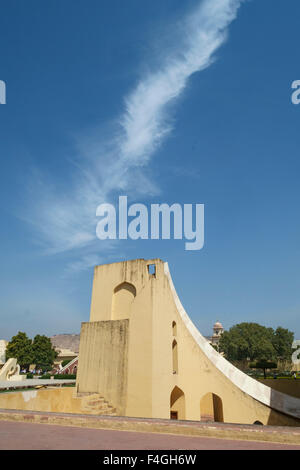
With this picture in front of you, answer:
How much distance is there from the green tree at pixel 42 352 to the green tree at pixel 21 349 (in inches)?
19.3

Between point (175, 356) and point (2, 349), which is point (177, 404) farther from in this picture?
point (2, 349)

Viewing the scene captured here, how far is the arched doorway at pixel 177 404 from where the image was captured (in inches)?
497

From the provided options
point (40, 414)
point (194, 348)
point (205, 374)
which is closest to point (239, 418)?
point (205, 374)

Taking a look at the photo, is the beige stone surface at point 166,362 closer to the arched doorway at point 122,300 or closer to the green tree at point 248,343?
the arched doorway at point 122,300

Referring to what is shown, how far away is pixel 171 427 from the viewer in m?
3.89

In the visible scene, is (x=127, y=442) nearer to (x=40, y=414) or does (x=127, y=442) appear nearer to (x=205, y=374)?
(x=40, y=414)

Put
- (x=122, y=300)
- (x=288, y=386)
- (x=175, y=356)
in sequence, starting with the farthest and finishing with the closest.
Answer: (x=288, y=386) → (x=175, y=356) → (x=122, y=300)

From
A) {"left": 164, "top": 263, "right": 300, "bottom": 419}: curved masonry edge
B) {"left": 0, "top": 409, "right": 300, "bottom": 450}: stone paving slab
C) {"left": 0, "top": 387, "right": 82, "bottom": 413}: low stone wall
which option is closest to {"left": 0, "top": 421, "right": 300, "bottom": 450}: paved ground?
{"left": 0, "top": 409, "right": 300, "bottom": 450}: stone paving slab

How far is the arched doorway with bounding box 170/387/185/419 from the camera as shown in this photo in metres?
12.6

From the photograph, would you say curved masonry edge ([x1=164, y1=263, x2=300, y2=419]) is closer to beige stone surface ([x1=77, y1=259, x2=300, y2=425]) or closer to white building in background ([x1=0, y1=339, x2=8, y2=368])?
beige stone surface ([x1=77, y1=259, x2=300, y2=425])

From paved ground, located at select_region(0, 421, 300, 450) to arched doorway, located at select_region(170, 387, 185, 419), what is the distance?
32.2 ft

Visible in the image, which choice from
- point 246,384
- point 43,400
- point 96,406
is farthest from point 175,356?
point 43,400

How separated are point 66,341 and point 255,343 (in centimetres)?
2794
